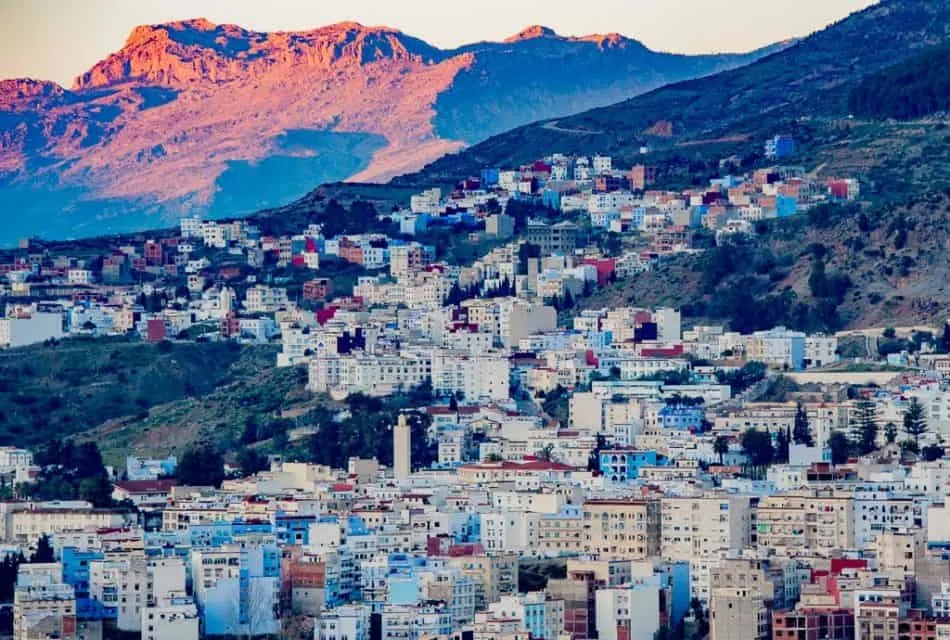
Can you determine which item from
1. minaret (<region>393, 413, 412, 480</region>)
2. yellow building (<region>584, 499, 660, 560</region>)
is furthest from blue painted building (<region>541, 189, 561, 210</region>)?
yellow building (<region>584, 499, 660, 560</region>)

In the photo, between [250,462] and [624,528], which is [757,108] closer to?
[250,462]

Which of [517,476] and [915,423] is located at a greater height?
[915,423]

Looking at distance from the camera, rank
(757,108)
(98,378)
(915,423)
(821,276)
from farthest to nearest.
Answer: (757,108)
(98,378)
(821,276)
(915,423)

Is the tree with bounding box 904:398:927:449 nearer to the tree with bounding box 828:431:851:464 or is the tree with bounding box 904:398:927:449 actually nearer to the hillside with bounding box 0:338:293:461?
the tree with bounding box 828:431:851:464

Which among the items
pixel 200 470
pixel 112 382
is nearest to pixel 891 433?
pixel 200 470

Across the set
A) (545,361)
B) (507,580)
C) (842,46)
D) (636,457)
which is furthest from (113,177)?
(507,580)

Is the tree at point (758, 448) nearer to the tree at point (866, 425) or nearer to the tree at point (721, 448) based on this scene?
the tree at point (721, 448)
